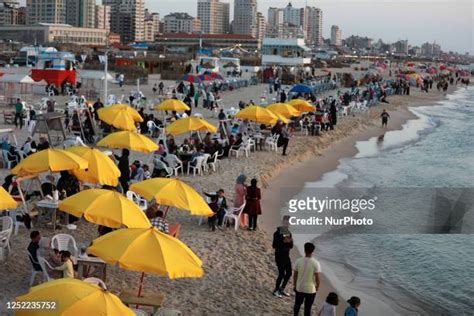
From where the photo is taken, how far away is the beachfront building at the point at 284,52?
62.9 meters

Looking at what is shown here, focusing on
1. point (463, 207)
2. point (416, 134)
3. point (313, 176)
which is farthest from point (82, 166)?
point (416, 134)

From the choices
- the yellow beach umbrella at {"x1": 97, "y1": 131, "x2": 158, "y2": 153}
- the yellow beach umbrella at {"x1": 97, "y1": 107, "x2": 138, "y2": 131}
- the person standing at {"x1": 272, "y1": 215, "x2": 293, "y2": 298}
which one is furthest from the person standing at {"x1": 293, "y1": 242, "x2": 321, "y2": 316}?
the yellow beach umbrella at {"x1": 97, "y1": 107, "x2": 138, "y2": 131}

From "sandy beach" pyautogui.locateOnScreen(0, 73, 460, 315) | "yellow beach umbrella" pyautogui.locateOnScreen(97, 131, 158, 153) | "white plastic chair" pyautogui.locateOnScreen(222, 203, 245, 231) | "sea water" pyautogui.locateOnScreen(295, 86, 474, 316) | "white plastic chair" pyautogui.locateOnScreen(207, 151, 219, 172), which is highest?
"yellow beach umbrella" pyautogui.locateOnScreen(97, 131, 158, 153)

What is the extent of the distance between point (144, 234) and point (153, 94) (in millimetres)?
28123

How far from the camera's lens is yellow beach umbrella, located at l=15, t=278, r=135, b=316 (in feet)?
16.5

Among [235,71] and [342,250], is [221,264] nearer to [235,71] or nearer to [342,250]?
[342,250]

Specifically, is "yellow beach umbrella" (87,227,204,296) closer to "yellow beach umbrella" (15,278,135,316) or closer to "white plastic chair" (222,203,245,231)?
"yellow beach umbrella" (15,278,135,316)

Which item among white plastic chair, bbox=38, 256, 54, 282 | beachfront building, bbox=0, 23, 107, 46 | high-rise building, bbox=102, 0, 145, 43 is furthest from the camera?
high-rise building, bbox=102, 0, 145, 43

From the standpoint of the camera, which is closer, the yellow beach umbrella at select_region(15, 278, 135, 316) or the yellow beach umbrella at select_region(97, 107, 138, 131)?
the yellow beach umbrella at select_region(15, 278, 135, 316)

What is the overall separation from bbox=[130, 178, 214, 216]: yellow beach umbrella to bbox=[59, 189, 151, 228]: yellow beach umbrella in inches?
37.5

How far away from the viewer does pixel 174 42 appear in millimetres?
131875

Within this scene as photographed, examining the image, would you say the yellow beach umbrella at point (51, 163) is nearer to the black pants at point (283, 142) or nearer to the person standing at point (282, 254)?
the person standing at point (282, 254)

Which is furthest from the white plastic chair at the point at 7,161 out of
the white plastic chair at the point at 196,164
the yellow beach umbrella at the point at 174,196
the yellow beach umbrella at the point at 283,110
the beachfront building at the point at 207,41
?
the beachfront building at the point at 207,41

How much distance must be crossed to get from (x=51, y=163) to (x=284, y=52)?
185 ft
